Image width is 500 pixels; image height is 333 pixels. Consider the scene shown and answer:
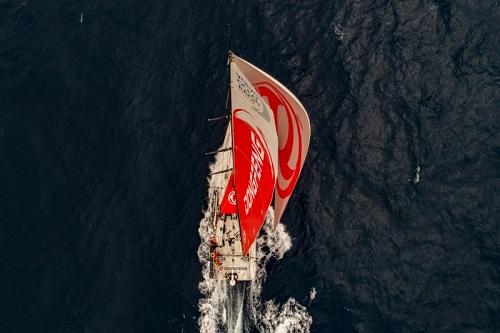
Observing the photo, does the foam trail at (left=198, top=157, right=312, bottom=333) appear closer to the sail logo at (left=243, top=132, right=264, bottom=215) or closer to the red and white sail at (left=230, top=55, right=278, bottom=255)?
the red and white sail at (left=230, top=55, right=278, bottom=255)

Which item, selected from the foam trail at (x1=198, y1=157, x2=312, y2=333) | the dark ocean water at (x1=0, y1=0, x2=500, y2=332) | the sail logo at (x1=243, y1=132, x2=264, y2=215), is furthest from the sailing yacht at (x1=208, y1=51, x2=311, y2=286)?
the dark ocean water at (x1=0, y1=0, x2=500, y2=332)

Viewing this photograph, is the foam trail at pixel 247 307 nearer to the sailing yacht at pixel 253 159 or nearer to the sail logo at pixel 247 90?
the sailing yacht at pixel 253 159

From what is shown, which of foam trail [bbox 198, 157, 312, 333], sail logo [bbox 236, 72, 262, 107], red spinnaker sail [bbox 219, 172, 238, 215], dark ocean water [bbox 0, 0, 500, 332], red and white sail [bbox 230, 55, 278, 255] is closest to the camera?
sail logo [bbox 236, 72, 262, 107]

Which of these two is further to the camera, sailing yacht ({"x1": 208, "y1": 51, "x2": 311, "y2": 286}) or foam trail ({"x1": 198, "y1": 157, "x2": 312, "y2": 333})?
foam trail ({"x1": 198, "y1": 157, "x2": 312, "y2": 333})

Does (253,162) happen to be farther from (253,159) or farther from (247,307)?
(247,307)

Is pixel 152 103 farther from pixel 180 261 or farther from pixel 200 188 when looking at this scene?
pixel 180 261

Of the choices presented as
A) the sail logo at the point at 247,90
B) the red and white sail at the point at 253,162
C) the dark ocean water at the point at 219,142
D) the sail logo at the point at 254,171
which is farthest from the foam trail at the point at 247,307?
the sail logo at the point at 247,90

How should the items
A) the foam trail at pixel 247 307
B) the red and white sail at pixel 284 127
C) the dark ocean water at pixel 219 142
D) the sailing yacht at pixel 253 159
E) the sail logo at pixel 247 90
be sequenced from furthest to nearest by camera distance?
the dark ocean water at pixel 219 142
the foam trail at pixel 247 307
the red and white sail at pixel 284 127
the sailing yacht at pixel 253 159
the sail logo at pixel 247 90
